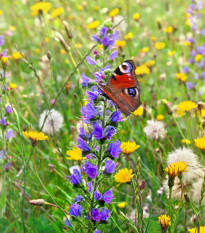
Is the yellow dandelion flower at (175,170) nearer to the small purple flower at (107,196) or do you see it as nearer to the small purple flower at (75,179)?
the small purple flower at (107,196)

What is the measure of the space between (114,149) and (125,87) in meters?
0.30

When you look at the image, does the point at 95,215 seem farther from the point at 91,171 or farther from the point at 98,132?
the point at 98,132

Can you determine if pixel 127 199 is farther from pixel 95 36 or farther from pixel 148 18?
pixel 148 18

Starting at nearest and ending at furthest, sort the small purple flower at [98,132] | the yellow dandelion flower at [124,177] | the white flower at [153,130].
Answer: the small purple flower at [98,132] → the yellow dandelion flower at [124,177] → the white flower at [153,130]

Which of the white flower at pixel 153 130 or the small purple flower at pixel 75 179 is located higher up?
the white flower at pixel 153 130

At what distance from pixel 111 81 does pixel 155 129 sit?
1.17 metres

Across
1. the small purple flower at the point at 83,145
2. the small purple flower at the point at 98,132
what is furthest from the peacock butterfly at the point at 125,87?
the small purple flower at the point at 83,145

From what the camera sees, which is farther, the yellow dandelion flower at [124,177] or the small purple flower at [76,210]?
the yellow dandelion flower at [124,177]

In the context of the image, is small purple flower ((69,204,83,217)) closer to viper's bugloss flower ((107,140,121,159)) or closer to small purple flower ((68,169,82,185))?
small purple flower ((68,169,82,185))

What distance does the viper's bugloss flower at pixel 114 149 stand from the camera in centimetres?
146

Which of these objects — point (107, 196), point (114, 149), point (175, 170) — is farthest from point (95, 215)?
point (175, 170)

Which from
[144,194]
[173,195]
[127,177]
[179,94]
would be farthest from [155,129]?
[179,94]

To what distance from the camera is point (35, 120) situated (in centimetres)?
352

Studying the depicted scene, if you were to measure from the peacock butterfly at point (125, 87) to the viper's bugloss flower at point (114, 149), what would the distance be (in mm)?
143
